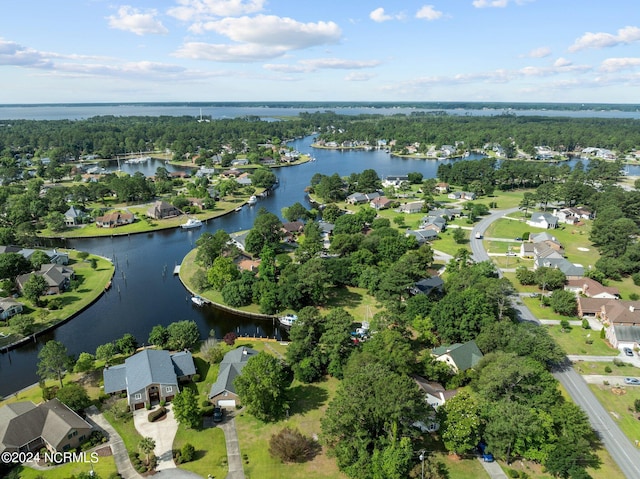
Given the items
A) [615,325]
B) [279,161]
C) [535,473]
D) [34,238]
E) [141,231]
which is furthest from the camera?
[279,161]

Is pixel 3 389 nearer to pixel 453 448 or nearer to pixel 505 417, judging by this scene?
pixel 453 448

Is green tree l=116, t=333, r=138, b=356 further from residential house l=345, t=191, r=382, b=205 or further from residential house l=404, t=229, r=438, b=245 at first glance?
residential house l=345, t=191, r=382, b=205

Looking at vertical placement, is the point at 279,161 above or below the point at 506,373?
above

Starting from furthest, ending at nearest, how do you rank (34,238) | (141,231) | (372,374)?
(141,231) < (34,238) < (372,374)

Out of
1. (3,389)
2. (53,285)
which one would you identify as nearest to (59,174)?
(53,285)

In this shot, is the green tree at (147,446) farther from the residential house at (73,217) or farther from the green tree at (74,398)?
the residential house at (73,217)

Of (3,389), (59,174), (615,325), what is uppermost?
Answer: (59,174)

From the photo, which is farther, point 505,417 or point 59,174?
point 59,174
